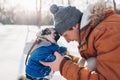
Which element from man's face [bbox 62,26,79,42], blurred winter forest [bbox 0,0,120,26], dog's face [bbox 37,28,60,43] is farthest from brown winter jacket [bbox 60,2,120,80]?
blurred winter forest [bbox 0,0,120,26]

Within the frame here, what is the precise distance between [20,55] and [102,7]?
308 cm

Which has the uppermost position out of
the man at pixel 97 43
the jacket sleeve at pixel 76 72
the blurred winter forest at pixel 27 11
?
the man at pixel 97 43

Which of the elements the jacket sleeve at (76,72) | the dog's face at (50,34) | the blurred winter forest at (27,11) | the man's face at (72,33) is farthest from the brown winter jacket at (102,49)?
the blurred winter forest at (27,11)

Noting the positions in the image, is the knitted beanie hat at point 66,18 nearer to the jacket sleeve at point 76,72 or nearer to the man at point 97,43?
the man at point 97,43

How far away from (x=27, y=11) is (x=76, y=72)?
62.1 ft

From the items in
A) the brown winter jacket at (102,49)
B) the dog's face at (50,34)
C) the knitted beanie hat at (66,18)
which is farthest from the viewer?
the dog's face at (50,34)

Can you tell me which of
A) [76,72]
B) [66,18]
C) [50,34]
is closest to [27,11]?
[50,34]

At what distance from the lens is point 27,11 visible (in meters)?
21.1

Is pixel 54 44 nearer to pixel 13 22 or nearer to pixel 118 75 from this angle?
pixel 118 75

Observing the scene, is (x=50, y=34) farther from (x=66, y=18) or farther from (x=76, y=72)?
(x=76, y=72)

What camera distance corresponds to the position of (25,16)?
19641mm

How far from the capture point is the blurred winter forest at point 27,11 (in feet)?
64.1

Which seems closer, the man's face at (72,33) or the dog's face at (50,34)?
the man's face at (72,33)

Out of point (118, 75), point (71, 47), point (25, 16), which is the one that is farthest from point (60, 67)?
point (25, 16)
